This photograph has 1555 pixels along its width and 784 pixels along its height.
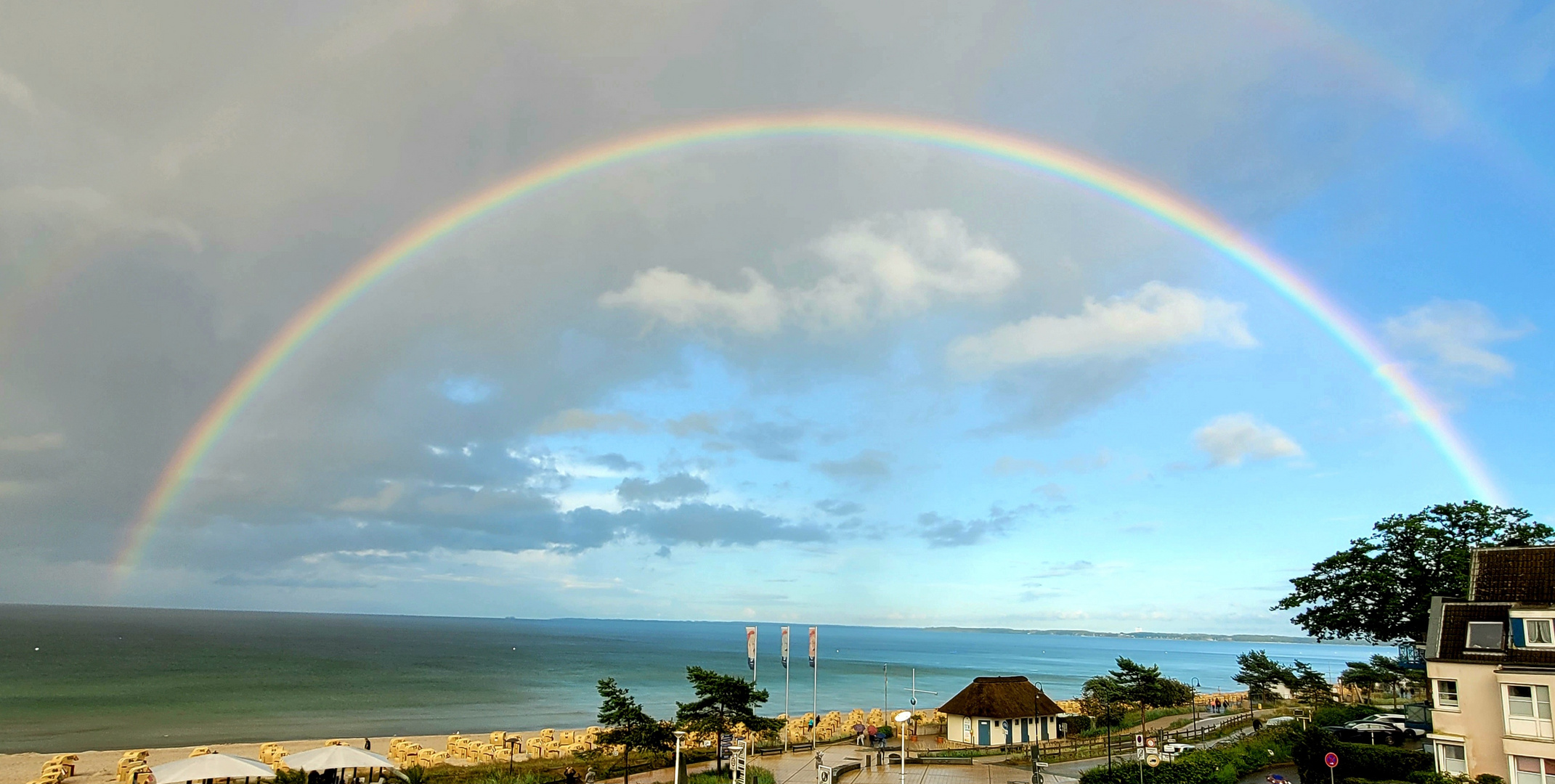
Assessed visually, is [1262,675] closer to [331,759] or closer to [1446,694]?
[1446,694]

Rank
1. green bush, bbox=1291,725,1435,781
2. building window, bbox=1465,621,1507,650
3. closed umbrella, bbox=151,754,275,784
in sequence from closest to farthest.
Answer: closed umbrella, bbox=151,754,275,784 → building window, bbox=1465,621,1507,650 → green bush, bbox=1291,725,1435,781

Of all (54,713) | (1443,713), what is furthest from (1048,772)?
(54,713)

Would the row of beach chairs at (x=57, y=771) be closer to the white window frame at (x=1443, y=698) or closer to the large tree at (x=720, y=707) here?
the large tree at (x=720, y=707)

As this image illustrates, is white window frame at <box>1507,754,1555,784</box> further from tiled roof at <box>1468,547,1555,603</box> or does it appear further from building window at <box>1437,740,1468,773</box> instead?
tiled roof at <box>1468,547,1555,603</box>

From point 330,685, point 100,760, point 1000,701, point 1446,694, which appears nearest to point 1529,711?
point 1446,694

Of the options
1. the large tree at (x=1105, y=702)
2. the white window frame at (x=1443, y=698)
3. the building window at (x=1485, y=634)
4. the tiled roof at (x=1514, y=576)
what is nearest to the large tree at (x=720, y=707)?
the large tree at (x=1105, y=702)

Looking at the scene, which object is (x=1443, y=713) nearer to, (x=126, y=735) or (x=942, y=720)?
(x=942, y=720)

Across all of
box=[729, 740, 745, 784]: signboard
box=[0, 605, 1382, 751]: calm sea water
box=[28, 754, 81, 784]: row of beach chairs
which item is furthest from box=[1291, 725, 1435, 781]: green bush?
box=[0, 605, 1382, 751]: calm sea water
